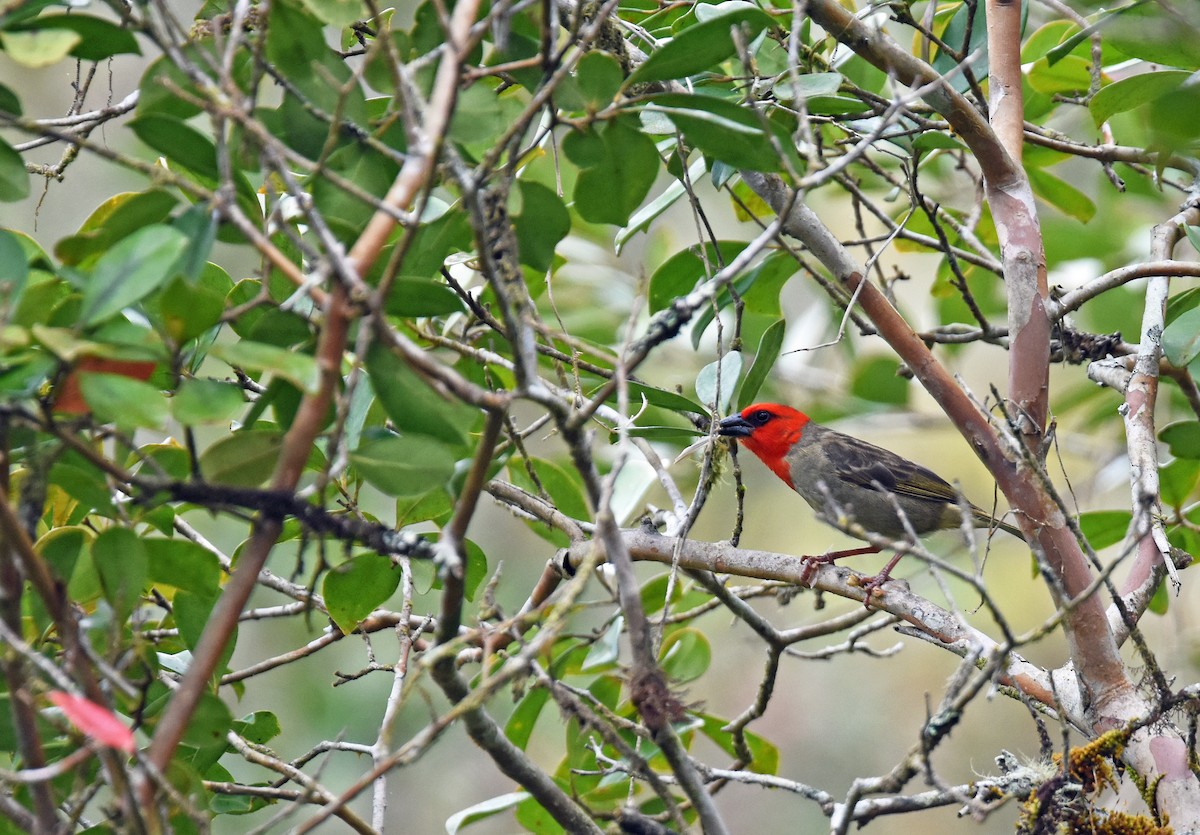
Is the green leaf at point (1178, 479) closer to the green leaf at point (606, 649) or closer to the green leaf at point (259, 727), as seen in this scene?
the green leaf at point (606, 649)

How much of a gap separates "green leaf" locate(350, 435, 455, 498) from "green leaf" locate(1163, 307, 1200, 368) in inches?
89.2

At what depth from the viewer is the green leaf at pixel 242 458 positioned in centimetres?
157

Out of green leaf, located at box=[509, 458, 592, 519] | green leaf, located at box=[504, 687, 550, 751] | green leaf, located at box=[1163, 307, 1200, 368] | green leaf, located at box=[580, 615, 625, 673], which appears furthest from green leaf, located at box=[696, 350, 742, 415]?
green leaf, located at box=[1163, 307, 1200, 368]

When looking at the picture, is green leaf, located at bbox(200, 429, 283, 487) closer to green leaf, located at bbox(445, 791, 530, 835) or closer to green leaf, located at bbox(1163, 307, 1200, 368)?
green leaf, located at bbox(445, 791, 530, 835)

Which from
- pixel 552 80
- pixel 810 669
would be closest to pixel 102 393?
pixel 552 80

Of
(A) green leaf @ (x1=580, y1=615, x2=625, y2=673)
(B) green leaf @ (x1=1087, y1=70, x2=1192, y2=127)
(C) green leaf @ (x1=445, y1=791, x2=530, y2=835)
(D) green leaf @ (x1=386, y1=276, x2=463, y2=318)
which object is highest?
(B) green leaf @ (x1=1087, y1=70, x2=1192, y2=127)

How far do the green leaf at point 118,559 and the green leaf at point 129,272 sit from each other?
419 millimetres

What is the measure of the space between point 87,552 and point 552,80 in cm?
129

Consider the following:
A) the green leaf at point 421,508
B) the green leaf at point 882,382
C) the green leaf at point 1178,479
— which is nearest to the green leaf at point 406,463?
the green leaf at point 421,508

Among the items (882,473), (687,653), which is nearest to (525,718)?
(687,653)

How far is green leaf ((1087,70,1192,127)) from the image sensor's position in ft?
9.14

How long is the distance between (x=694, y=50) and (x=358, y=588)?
155 cm

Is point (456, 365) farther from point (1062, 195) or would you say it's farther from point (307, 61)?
point (1062, 195)

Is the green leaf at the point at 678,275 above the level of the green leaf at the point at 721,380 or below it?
above
